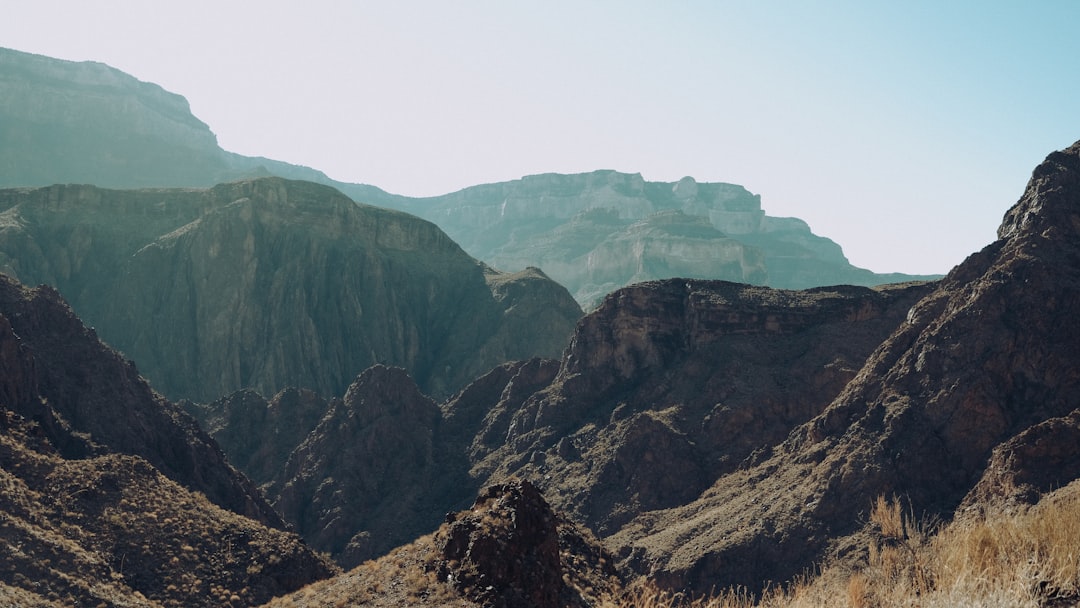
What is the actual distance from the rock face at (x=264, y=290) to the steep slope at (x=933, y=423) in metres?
95.9

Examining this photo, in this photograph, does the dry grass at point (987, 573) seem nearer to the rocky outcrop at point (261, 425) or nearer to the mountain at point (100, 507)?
the mountain at point (100, 507)

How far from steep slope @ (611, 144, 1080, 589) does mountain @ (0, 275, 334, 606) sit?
2392cm

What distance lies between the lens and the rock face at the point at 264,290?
16325 cm

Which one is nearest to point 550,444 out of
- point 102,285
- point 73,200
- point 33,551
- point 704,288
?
point 704,288

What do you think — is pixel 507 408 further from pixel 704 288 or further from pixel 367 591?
pixel 367 591

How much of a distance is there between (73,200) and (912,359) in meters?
153

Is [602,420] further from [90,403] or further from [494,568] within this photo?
[494,568]

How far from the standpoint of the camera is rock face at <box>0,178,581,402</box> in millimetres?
163250

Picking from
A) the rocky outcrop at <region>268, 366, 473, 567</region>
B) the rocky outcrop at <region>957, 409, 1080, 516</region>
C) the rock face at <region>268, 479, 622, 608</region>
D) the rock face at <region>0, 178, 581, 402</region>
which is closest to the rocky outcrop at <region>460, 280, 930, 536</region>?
the rocky outcrop at <region>268, 366, 473, 567</region>

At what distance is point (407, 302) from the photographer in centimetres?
18262

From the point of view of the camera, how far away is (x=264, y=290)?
17550 cm

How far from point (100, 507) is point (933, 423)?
145 feet

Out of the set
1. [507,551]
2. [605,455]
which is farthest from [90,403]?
[605,455]

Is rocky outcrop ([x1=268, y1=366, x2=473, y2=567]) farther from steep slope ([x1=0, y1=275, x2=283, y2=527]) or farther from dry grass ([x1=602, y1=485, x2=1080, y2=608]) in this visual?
dry grass ([x1=602, y1=485, x2=1080, y2=608])
